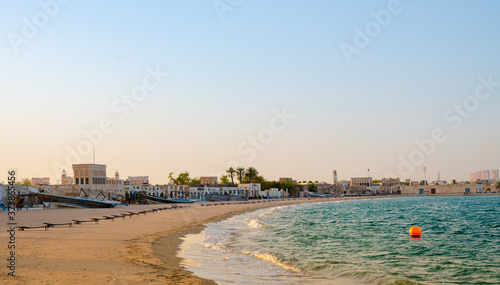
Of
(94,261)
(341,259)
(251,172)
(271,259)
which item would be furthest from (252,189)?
(94,261)

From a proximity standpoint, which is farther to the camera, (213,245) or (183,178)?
(183,178)

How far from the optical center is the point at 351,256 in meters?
18.5

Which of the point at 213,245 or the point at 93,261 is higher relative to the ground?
the point at 93,261

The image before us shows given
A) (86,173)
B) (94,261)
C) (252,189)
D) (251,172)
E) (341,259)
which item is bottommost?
(252,189)

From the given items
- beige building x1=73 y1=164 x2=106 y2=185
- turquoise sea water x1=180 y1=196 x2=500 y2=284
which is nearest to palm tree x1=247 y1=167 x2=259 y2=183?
beige building x1=73 y1=164 x2=106 y2=185

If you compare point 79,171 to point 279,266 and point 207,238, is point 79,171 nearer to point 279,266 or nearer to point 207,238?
point 207,238

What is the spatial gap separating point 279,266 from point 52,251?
26.1 feet

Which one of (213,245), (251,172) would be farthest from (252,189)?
(213,245)

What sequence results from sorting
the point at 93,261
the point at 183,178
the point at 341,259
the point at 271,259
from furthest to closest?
the point at 183,178 < the point at 341,259 < the point at 271,259 < the point at 93,261

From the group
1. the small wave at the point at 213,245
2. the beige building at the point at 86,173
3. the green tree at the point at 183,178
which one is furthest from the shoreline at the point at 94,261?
the green tree at the point at 183,178

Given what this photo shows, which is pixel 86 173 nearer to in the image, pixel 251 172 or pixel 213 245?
pixel 251 172

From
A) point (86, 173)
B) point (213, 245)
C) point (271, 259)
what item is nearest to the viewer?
point (271, 259)

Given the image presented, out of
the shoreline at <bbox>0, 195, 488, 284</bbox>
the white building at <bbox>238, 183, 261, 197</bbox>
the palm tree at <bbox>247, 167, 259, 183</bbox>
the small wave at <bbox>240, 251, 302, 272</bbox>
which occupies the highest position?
the palm tree at <bbox>247, 167, 259, 183</bbox>

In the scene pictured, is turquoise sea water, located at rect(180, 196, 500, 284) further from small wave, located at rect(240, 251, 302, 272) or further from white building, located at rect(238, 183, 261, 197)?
white building, located at rect(238, 183, 261, 197)
